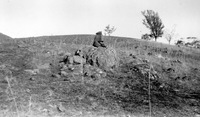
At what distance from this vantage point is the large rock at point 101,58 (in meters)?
7.91

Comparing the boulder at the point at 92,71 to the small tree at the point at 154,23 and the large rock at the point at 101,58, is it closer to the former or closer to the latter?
the large rock at the point at 101,58

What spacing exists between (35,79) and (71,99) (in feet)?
5.90

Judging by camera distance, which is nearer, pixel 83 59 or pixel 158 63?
pixel 83 59

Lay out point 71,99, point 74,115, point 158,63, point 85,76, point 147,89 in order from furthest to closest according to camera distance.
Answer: point 158,63, point 85,76, point 147,89, point 71,99, point 74,115

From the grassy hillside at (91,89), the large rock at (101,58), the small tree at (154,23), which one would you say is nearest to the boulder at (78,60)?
the large rock at (101,58)

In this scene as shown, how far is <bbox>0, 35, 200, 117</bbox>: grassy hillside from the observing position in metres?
4.88

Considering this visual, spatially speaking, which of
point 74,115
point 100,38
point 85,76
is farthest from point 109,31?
point 74,115

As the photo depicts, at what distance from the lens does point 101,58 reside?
801 centimetres

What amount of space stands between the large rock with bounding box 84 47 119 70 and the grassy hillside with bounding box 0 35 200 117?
0.39m

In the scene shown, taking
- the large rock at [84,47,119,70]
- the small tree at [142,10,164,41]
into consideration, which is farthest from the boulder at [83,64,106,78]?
the small tree at [142,10,164,41]

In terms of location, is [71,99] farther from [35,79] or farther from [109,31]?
[109,31]

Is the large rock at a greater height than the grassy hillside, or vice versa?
the large rock

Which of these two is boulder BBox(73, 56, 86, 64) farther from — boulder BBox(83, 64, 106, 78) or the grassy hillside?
the grassy hillside

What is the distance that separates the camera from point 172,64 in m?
9.11
